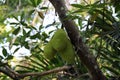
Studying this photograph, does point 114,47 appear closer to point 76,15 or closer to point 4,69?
point 76,15

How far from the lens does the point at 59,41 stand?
142 cm

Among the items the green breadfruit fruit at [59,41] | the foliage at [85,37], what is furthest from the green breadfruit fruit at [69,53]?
the foliage at [85,37]

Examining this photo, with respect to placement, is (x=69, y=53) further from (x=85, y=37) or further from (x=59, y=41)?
(x=85, y=37)

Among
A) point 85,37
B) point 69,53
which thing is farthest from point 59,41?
point 85,37

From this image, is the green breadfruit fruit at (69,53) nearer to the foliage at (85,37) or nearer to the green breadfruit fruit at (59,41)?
the green breadfruit fruit at (59,41)

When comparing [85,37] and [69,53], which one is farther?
[85,37]

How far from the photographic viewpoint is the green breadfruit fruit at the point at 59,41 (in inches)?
55.3

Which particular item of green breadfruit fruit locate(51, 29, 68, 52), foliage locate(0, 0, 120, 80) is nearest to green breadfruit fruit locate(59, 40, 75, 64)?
green breadfruit fruit locate(51, 29, 68, 52)

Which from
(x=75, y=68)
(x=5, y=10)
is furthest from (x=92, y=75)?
(x=5, y=10)

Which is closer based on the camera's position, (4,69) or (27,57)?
(4,69)

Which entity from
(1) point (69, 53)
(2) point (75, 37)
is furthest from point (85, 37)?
(1) point (69, 53)

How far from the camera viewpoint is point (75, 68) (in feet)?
5.69

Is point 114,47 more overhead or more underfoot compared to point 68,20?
more underfoot

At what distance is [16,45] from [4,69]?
19.1 inches
